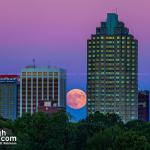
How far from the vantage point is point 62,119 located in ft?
365

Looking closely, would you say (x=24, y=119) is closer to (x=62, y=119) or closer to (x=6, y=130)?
(x=62, y=119)

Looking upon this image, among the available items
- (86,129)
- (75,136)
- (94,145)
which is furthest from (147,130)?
(94,145)

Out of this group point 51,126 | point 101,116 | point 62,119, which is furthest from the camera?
point 101,116

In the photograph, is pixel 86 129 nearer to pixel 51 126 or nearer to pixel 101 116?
pixel 51 126

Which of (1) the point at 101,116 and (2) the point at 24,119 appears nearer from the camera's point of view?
(2) the point at 24,119

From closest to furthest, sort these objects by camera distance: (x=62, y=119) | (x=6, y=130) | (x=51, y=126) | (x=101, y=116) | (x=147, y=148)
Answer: (x=147, y=148) < (x=6, y=130) < (x=51, y=126) < (x=62, y=119) < (x=101, y=116)

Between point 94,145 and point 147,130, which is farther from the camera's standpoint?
point 147,130

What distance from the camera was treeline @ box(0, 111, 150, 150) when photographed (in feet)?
285

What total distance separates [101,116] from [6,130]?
51.0 metres

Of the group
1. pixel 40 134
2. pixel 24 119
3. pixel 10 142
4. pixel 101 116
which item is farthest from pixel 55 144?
pixel 101 116

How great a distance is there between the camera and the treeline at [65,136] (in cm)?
8681

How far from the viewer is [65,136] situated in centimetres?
10156

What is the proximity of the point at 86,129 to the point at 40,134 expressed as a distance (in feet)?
36.8

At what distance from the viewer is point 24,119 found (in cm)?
11319
